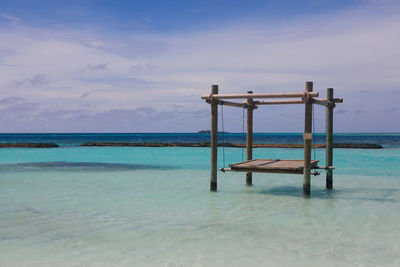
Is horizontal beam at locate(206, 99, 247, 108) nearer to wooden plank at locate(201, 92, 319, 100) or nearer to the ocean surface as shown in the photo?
wooden plank at locate(201, 92, 319, 100)

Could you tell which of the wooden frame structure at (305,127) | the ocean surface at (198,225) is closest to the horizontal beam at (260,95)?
the wooden frame structure at (305,127)

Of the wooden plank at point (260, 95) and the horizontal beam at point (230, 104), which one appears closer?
the wooden plank at point (260, 95)

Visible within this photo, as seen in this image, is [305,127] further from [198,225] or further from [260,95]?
[198,225]

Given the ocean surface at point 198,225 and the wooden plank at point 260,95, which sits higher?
the wooden plank at point 260,95

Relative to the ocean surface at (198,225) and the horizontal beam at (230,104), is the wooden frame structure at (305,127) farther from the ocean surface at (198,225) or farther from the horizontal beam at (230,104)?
the ocean surface at (198,225)

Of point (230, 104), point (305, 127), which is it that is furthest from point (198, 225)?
point (230, 104)

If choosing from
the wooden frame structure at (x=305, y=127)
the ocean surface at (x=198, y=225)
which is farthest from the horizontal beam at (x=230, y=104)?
the ocean surface at (x=198, y=225)

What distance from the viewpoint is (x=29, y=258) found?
670 centimetres

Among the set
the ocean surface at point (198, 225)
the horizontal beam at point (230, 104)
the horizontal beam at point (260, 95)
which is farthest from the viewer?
the horizontal beam at point (230, 104)

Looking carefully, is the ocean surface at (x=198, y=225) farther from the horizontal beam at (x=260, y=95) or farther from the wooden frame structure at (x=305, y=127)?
the horizontal beam at (x=260, y=95)

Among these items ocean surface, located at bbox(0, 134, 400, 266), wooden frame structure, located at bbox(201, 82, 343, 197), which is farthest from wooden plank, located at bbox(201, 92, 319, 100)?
ocean surface, located at bbox(0, 134, 400, 266)

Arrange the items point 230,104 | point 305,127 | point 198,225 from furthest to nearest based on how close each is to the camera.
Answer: point 230,104, point 305,127, point 198,225

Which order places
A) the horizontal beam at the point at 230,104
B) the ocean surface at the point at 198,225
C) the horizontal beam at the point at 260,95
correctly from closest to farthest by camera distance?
the ocean surface at the point at 198,225
the horizontal beam at the point at 260,95
the horizontal beam at the point at 230,104

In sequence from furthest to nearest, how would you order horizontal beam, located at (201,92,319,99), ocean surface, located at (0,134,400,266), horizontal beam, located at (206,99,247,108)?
horizontal beam, located at (206,99,247,108), horizontal beam, located at (201,92,319,99), ocean surface, located at (0,134,400,266)
